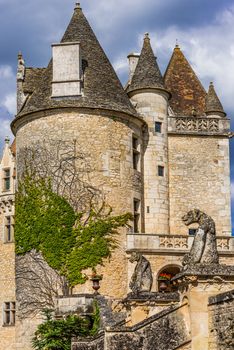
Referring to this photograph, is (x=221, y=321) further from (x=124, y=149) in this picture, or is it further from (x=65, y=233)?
(x=124, y=149)

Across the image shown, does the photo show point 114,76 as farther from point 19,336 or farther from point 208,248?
point 208,248

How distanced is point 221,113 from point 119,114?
6655mm

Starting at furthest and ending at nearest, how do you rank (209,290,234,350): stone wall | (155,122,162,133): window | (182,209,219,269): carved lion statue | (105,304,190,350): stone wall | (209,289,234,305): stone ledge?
(155,122,162,133): window
(105,304,190,350): stone wall
(182,209,219,269): carved lion statue
(209,290,234,350): stone wall
(209,289,234,305): stone ledge

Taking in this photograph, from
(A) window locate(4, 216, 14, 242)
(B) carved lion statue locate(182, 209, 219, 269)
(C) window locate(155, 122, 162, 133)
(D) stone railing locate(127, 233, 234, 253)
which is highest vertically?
(C) window locate(155, 122, 162, 133)

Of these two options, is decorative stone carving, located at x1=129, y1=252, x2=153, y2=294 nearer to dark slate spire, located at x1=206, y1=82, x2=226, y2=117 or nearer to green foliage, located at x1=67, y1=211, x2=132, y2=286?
green foliage, located at x1=67, y1=211, x2=132, y2=286

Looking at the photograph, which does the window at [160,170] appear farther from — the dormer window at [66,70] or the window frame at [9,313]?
the window frame at [9,313]

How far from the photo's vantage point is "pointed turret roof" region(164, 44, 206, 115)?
122 ft

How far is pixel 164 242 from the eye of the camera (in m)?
31.1

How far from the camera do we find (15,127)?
107 feet

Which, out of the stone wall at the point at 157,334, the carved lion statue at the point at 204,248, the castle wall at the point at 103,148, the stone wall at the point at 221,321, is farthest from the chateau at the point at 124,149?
the stone wall at the point at 221,321

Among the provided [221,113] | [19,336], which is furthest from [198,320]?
[221,113]

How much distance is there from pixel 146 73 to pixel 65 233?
858 cm

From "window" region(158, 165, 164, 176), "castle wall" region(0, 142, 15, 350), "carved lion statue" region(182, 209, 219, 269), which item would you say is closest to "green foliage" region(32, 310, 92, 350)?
"carved lion statue" region(182, 209, 219, 269)

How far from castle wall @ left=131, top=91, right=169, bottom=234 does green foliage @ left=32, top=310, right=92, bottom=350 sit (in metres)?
9.44
